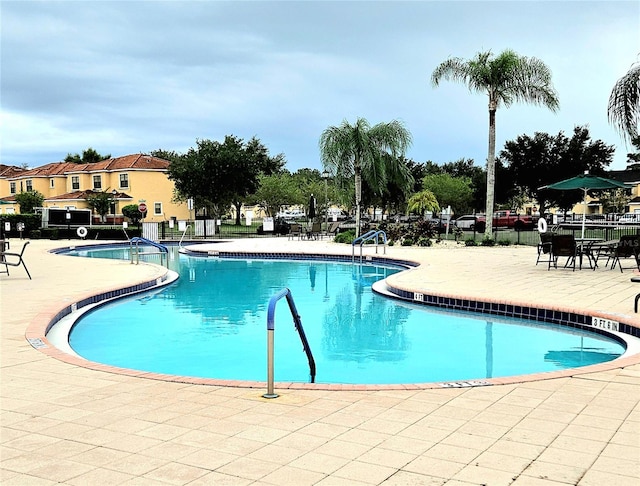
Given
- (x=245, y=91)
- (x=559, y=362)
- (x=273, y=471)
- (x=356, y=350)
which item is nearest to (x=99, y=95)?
(x=245, y=91)

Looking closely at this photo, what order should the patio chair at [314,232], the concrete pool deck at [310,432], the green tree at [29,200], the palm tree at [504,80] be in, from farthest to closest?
the green tree at [29,200] < the patio chair at [314,232] < the palm tree at [504,80] < the concrete pool deck at [310,432]

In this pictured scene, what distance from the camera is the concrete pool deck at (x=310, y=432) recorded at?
10.0ft

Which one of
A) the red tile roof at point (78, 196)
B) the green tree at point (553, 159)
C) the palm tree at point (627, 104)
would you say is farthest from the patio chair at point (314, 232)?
the red tile roof at point (78, 196)

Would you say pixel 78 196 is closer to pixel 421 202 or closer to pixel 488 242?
pixel 421 202

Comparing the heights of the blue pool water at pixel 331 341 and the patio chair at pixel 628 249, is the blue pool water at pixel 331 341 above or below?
below

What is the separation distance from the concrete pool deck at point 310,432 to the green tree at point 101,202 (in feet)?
136

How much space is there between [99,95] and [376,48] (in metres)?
12.6

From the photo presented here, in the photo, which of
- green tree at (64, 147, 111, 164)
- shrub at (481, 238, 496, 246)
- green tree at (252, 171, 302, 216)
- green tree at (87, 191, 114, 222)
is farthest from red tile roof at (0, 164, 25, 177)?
shrub at (481, 238, 496, 246)

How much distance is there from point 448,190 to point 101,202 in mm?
28681

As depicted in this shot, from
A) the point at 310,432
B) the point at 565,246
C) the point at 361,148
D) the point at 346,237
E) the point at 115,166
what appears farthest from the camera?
the point at 115,166

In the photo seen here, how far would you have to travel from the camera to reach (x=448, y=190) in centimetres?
5341

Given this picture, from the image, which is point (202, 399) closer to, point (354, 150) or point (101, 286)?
point (101, 286)

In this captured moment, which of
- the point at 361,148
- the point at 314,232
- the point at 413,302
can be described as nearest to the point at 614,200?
the point at 314,232

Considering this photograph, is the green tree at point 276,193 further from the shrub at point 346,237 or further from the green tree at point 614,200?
the green tree at point 614,200
